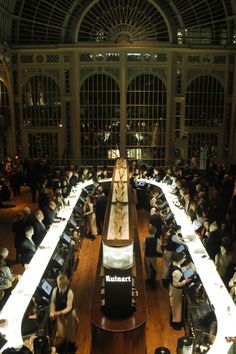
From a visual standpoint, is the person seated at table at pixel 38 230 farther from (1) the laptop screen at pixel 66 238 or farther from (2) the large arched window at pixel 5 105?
(2) the large arched window at pixel 5 105

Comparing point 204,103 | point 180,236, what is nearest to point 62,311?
point 180,236

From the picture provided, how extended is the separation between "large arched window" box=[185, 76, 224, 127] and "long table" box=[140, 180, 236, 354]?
13027mm

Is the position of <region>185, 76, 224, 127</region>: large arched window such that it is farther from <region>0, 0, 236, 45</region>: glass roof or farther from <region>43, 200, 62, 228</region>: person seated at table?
<region>43, 200, 62, 228</region>: person seated at table

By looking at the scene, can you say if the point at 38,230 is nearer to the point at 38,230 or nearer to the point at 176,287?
the point at 38,230

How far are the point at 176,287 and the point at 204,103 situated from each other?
17.2m

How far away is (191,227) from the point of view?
10922mm

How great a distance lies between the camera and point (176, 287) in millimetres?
7992

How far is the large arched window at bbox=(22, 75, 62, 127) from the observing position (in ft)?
76.3

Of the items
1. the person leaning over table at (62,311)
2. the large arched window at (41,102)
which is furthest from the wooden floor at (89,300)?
the large arched window at (41,102)

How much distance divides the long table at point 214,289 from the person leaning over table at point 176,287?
0.47 meters

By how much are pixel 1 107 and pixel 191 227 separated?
15.8 meters

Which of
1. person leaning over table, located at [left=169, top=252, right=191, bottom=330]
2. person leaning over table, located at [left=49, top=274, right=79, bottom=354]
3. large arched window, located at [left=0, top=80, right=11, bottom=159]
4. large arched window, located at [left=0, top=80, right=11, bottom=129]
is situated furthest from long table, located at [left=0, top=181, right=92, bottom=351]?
large arched window, located at [left=0, top=80, right=11, bottom=129]

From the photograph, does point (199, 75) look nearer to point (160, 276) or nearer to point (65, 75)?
point (65, 75)

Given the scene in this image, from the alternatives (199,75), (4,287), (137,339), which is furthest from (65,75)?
(137,339)
